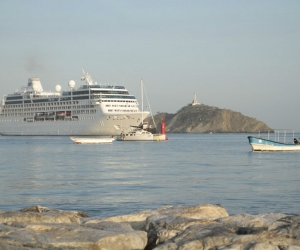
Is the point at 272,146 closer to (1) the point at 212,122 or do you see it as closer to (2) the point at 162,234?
(2) the point at 162,234

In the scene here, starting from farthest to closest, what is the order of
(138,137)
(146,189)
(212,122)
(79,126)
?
(212,122) → (79,126) → (138,137) → (146,189)

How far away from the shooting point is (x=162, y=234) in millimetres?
7020

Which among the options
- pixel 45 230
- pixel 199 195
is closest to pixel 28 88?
pixel 199 195

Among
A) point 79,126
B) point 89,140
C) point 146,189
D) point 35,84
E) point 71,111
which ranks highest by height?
point 35,84

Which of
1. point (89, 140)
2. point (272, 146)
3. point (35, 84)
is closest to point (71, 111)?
point (35, 84)

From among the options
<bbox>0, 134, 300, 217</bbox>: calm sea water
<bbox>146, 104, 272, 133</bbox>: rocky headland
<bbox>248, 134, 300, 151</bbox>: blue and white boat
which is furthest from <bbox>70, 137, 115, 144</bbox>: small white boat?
<bbox>146, 104, 272, 133</bbox>: rocky headland

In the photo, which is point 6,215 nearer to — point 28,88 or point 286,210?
point 286,210

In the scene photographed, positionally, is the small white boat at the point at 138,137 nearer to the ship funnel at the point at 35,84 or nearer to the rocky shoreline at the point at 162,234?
the ship funnel at the point at 35,84

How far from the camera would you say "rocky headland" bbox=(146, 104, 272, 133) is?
624ft

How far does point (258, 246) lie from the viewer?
5984 millimetres

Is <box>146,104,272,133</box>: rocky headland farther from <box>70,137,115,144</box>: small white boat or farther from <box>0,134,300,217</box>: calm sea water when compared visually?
<box>0,134,300,217</box>: calm sea water

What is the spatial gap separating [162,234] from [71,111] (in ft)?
291

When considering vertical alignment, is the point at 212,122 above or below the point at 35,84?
below

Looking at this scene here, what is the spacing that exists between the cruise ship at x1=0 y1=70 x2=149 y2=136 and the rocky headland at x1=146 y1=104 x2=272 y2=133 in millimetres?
84286
